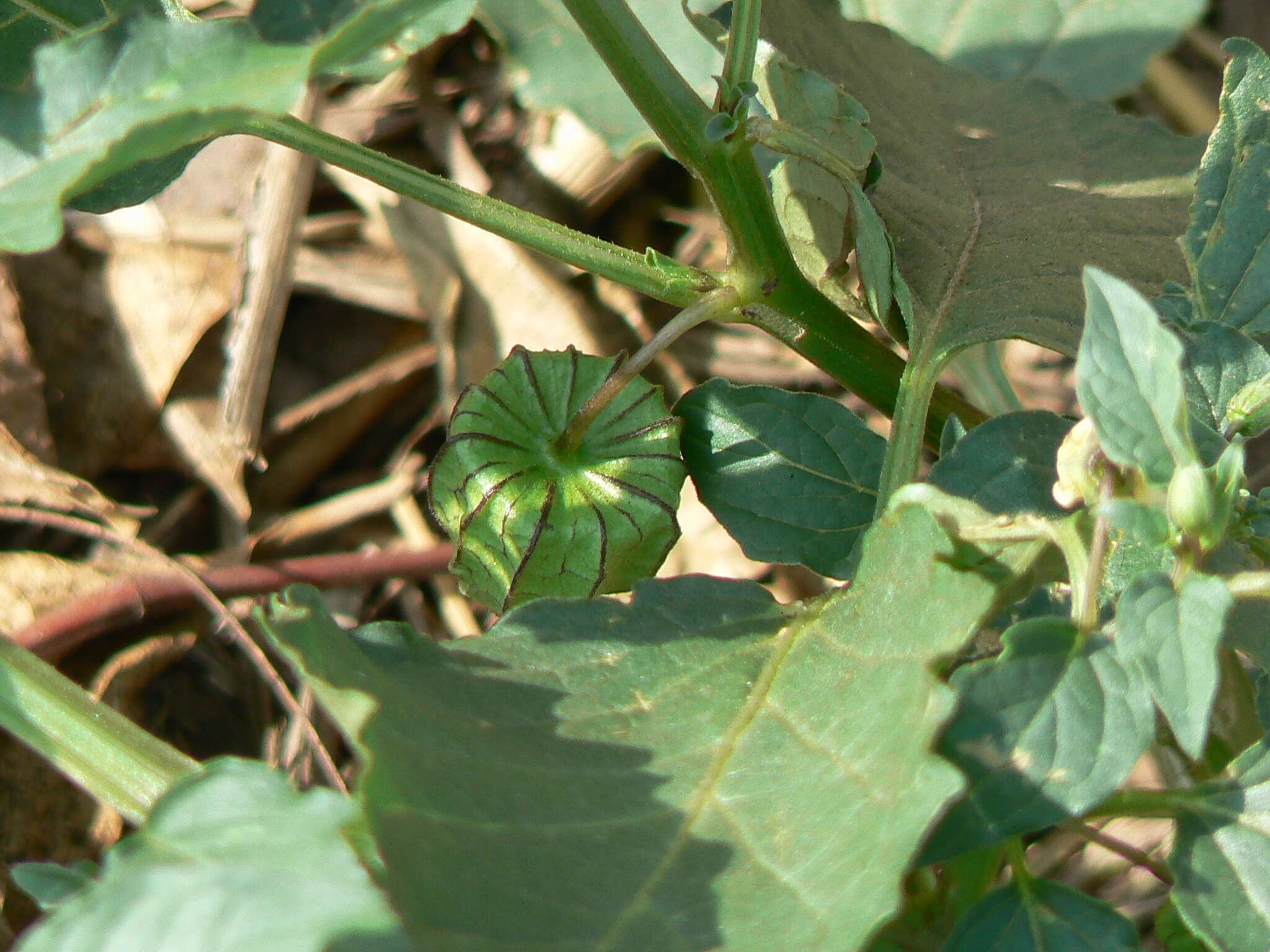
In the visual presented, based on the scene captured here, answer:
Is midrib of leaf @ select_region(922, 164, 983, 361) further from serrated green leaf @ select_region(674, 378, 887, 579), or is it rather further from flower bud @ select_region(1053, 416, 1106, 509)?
flower bud @ select_region(1053, 416, 1106, 509)

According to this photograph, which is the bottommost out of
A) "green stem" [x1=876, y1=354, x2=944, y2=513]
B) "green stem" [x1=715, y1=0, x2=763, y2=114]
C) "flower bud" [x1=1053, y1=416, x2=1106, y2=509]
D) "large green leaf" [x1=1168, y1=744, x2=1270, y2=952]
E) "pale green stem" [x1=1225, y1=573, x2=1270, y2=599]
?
"large green leaf" [x1=1168, y1=744, x2=1270, y2=952]

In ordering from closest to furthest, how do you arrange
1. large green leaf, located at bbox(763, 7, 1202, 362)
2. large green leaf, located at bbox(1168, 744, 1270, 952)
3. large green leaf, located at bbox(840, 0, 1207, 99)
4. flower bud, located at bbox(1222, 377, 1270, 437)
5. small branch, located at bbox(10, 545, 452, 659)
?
1. large green leaf, located at bbox(1168, 744, 1270, 952)
2. flower bud, located at bbox(1222, 377, 1270, 437)
3. large green leaf, located at bbox(763, 7, 1202, 362)
4. small branch, located at bbox(10, 545, 452, 659)
5. large green leaf, located at bbox(840, 0, 1207, 99)

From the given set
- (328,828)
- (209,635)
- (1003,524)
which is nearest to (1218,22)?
(1003,524)

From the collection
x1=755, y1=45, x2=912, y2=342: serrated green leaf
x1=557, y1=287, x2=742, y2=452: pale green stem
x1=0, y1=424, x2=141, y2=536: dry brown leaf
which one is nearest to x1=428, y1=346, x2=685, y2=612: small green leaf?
x1=557, y1=287, x2=742, y2=452: pale green stem

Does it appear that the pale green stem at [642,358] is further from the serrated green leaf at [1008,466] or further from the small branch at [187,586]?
the small branch at [187,586]

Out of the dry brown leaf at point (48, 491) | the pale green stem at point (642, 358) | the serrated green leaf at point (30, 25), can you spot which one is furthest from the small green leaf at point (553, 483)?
the dry brown leaf at point (48, 491)

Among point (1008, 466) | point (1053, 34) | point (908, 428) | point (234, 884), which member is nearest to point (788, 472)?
point (908, 428)

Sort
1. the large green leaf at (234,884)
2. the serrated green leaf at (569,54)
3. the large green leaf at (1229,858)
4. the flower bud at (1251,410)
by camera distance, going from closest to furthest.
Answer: the large green leaf at (234,884), the large green leaf at (1229,858), the flower bud at (1251,410), the serrated green leaf at (569,54)
